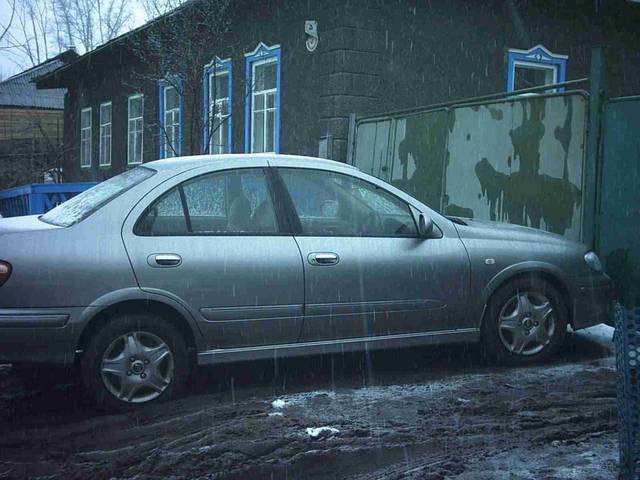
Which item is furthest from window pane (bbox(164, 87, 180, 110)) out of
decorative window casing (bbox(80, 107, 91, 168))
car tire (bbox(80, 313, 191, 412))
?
car tire (bbox(80, 313, 191, 412))

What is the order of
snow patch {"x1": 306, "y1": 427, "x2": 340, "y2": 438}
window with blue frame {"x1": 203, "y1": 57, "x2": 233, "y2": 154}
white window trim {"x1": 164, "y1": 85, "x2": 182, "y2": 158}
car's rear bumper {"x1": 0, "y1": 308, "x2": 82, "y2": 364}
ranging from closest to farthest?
snow patch {"x1": 306, "y1": 427, "x2": 340, "y2": 438}, car's rear bumper {"x1": 0, "y1": 308, "x2": 82, "y2": 364}, window with blue frame {"x1": 203, "y1": 57, "x2": 233, "y2": 154}, white window trim {"x1": 164, "y1": 85, "x2": 182, "y2": 158}

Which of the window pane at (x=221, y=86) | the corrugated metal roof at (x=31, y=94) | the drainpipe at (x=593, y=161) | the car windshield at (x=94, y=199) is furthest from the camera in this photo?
the corrugated metal roof at (x=31, y=94)

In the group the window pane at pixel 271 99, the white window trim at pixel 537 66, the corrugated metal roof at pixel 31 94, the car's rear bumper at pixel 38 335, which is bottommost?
the car's rear bumper at pixel 38 335

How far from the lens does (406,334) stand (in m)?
5.60

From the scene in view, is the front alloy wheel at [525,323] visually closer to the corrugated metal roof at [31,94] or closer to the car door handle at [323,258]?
the car door handle at [323,258]

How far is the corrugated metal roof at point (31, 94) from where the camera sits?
40.6m

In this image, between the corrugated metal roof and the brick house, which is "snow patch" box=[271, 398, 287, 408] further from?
the corrugated metal roof

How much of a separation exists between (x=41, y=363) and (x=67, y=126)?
70.5 feet

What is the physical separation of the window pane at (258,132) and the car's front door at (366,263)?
7915mm

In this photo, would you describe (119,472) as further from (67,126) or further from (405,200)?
(67,126)

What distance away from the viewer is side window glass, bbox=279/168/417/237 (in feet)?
17.9

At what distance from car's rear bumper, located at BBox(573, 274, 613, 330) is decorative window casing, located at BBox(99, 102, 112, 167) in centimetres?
1661

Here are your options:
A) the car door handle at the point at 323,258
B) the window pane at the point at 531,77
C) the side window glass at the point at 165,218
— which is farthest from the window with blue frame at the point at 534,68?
the side window glass at the point at 165,218

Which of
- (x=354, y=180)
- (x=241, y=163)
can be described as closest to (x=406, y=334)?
(x=354, y=180)
